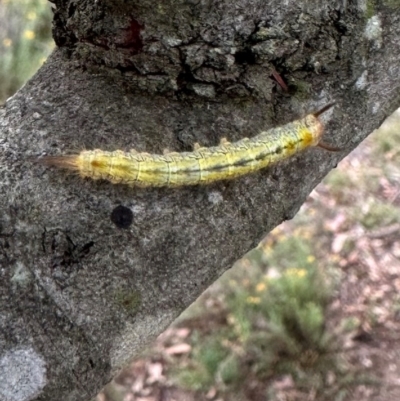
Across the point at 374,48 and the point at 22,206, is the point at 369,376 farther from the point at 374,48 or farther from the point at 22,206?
the point at 22,206

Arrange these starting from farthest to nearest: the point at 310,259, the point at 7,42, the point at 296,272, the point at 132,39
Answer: the point at 7,42
the point at 310,259
the point at 296,272
the point at 132,39

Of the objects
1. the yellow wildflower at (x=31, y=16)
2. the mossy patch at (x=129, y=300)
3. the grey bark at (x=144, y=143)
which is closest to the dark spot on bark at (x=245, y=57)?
the grey bark at (x=144, y=143)

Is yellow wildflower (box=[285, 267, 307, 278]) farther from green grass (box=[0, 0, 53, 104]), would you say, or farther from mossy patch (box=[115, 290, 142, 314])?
green grass (box=[0, 0, 53, 104])

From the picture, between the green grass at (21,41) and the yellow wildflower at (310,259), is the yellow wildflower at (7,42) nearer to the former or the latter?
the green grass at (21,41)

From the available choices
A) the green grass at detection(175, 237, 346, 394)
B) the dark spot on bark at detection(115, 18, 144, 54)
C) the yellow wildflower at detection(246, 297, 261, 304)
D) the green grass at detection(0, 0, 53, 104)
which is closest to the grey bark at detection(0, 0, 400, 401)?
the dark spot on bark at detection(115, 18, 144, 54)

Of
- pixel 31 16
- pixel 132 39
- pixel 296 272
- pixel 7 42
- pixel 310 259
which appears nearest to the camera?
pixel 132 39

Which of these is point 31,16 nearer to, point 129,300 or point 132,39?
point 132,39

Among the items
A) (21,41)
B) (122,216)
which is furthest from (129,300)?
(21,41)
